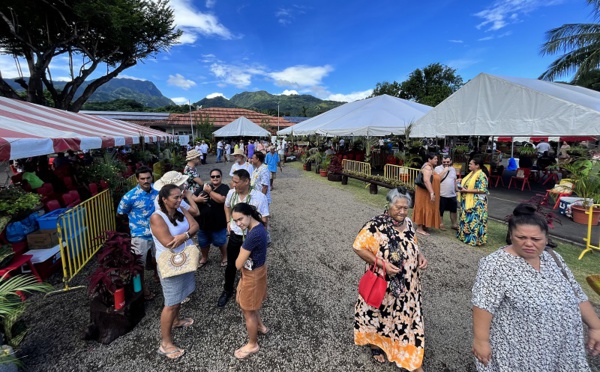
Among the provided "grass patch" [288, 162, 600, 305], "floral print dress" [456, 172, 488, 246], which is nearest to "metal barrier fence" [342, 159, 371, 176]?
"grass patch" [288, 162, 600, 305]

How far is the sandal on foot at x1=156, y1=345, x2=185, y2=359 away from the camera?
247 centimetres

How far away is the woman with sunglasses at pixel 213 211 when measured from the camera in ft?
12.3

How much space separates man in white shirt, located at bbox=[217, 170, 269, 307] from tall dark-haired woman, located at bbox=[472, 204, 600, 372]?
2.33 meters

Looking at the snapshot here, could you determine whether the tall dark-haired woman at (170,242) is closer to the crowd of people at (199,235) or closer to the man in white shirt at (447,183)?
the crowd of people at (199,235)

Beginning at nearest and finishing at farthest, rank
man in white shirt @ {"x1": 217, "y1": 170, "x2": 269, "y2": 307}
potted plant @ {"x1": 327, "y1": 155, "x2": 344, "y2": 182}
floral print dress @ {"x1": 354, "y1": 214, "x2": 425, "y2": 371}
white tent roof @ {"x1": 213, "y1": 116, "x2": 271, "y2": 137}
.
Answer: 1. floral print dress @ {"x1": 354, "y1": 214, "x2": 425, "y2": 371}
2. man in white shirt @ {"x1": 217, "y1": 170, "x2": 269, "y2": 307}
3. potted plant @ {"x1": 327, "y1": 155, "x2": 344, "y2": 182}
4. white tent roof @ {"x1": 213, "y1": 116, "x2": 271, "y2": 137}

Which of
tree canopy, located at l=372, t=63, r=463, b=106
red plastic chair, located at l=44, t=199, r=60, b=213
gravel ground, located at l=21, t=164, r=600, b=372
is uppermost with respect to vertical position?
tree canopy, located at l=372, t=63, r=463, b=106

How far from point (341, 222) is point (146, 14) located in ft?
43.1

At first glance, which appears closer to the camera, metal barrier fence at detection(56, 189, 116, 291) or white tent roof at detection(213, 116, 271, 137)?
metal barrier fence at detection(56, 189, 116, 291)

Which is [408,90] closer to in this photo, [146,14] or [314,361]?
[146,14]

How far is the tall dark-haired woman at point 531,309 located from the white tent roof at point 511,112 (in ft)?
17.5

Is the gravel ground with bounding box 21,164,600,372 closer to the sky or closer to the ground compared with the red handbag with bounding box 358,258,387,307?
closer to the ground

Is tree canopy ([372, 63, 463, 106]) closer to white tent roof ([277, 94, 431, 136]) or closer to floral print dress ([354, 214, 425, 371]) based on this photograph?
white tent roof ([277, 94, 431, 136])

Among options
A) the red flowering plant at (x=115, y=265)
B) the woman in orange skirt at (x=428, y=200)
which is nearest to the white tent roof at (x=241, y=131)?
the woman in orange skirt at (x=428, y=200)

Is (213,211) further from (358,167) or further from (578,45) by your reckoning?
(578,45)
